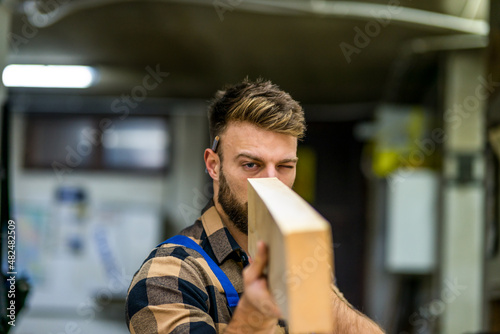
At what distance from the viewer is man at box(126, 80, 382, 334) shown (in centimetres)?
117

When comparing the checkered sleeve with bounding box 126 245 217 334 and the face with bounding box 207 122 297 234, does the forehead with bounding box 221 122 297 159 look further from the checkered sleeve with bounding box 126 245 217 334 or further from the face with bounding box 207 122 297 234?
the checkered sleeve with bounding box 126 245 217 334

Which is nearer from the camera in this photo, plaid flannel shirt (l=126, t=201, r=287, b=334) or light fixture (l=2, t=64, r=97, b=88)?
plaid flannel shirt (l=126, t=201, r=287, b=334)

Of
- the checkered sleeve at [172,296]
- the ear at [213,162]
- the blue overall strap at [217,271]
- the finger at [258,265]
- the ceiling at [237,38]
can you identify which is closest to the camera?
the finger at [258,265]

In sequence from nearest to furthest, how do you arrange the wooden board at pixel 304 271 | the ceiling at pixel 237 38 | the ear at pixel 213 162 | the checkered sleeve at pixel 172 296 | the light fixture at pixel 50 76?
1. the wooden board at pixel 304 271
2. the checkered sleeve at pixel 172 296
3. the ear at pixel 213 162
4. the ceiling at pixel 237 38
5. the light fixture at pixel 50 76

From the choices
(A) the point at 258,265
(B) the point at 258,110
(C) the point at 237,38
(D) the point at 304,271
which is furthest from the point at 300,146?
(D) the point at 304,271

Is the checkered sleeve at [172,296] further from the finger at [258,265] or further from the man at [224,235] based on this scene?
the finger at [258,265]

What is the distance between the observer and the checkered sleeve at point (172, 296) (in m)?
1.13

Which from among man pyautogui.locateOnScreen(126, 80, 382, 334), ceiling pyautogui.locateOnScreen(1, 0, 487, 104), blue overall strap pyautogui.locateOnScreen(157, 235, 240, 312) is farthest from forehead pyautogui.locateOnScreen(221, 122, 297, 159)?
ceiling pyautogui.locateOnScreen(1, 0, 487, 104)

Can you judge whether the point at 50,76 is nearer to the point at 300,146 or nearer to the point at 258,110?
the point at 300,146

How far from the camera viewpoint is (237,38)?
4523 mm

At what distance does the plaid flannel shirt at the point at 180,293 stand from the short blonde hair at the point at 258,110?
302 millimetres

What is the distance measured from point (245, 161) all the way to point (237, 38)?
3399mm

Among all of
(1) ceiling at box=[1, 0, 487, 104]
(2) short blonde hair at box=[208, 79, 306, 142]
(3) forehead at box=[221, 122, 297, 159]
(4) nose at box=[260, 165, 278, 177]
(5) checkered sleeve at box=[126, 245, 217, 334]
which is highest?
(1) ceiling at box=[1, 0, 487, 104]

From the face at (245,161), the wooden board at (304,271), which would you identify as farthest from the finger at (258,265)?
the face at (245,161)
